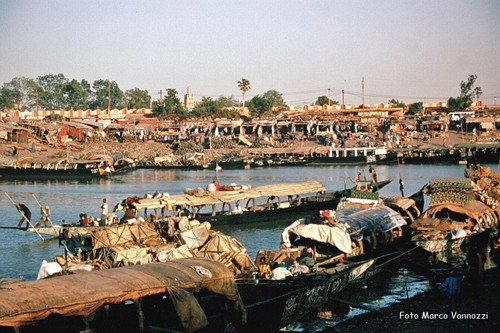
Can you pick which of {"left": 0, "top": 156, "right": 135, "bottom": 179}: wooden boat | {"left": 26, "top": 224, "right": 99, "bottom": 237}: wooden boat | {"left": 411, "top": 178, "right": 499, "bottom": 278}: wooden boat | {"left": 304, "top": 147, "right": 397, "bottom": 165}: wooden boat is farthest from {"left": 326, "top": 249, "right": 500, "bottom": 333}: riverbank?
{"left": 304, "top": 147, "right": 397, "bottom": 165}: wooden boat

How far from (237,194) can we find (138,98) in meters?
72.6

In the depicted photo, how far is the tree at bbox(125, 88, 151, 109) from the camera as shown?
9149 centimetres

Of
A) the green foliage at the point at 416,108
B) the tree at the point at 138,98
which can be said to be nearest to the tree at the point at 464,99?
the green foliage at the point at 416,108

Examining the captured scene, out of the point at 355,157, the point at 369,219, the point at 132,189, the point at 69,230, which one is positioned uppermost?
the point at 369,219

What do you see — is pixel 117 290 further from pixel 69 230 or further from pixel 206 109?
pixel 206 109

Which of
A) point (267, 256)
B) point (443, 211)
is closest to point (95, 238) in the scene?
point (267, 256)

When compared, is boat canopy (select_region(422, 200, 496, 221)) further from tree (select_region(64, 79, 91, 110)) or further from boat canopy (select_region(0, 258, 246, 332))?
tree (select_region(64, 79, 91, 110))

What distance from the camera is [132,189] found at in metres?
38.9

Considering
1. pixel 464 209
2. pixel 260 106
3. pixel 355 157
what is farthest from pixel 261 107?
pixel 464 209

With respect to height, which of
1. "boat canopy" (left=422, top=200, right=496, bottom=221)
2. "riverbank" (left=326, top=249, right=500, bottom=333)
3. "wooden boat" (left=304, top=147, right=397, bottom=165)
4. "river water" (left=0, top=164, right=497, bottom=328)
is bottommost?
"river water" (left=0, top=164, right=497, bottom=328)

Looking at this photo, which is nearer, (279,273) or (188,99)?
(279,273)

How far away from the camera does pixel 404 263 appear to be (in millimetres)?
16734

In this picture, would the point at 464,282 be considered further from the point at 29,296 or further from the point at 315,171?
the point at 315,171

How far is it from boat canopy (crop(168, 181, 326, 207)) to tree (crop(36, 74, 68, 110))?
77.5 meters
